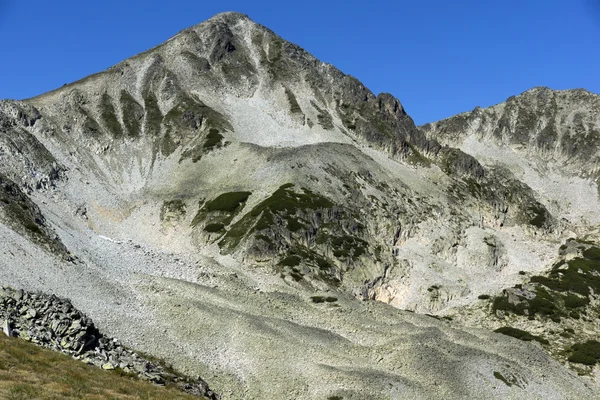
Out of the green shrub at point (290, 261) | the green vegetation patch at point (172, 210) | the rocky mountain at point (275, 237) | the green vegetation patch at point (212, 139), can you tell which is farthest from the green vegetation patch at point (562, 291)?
the green vegetation patch at point (212, 139)

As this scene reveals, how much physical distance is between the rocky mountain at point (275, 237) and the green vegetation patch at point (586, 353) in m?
3.42

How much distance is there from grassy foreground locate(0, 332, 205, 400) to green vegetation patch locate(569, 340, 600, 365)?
217 ft

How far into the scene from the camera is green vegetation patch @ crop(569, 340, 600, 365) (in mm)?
82625

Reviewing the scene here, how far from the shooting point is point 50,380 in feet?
99.8

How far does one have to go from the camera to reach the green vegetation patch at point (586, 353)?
82625 millimetres

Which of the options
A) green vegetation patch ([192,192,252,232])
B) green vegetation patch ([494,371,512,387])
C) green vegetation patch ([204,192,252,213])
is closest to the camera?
green vegetation patch ([494,371,512,387])

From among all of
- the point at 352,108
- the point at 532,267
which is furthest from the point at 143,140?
the point at 532,267

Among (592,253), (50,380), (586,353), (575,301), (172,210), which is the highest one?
(592,253)

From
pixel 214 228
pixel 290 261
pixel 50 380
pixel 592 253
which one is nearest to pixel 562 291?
pixel 592 253

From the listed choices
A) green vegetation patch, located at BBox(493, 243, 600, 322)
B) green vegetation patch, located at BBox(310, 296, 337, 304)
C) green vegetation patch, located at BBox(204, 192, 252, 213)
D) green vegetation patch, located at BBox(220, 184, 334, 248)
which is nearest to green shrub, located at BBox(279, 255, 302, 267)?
green vegetation patch, located at BBox(220, 184, 334, 248)

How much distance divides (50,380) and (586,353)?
79.4m

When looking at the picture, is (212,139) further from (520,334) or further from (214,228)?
(520,334)

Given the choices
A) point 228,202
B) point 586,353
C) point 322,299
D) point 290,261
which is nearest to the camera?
point 322,299

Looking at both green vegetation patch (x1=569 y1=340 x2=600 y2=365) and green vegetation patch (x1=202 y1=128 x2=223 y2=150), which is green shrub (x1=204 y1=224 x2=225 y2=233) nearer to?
green vegetation patch (x1=202 y1=128 x2=223 y2=150)
